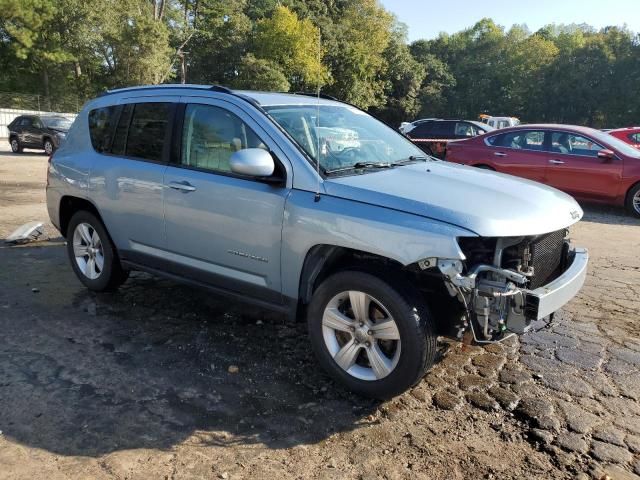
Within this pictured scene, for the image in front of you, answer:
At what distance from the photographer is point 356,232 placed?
3.16 m

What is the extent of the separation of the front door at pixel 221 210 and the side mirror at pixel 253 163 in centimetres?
17

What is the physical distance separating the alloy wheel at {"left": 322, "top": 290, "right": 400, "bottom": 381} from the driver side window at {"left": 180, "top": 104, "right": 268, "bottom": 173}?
1236 mm

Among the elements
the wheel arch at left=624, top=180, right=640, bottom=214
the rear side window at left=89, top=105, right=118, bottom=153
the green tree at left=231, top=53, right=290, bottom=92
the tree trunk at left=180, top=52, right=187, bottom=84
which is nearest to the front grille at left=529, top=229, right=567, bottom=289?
the rear side window at left=89, top=105, right=118, bottom=153

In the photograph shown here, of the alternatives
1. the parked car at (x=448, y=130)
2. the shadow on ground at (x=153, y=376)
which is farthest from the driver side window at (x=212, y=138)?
the parked car at (x=448, y=130)

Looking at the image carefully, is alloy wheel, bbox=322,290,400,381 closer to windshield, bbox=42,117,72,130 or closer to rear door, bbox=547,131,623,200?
rear door, bbox=547,131,623,200

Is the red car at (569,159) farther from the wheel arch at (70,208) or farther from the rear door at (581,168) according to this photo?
the wheel arch at (70,208)

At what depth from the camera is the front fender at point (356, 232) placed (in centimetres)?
291

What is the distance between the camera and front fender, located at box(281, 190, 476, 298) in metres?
2.91

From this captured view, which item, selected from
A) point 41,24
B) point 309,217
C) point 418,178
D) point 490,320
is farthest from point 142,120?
point 41,24

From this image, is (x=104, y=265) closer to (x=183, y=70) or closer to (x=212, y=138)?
(x=212, y=138)

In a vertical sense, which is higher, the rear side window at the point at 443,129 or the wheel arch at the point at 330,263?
the rear side window at the point at 443,129

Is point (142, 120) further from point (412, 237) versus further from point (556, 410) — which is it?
point (556, 410)

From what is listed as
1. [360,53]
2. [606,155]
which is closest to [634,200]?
[606,155]

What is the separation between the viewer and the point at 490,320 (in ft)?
9.79
